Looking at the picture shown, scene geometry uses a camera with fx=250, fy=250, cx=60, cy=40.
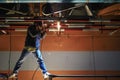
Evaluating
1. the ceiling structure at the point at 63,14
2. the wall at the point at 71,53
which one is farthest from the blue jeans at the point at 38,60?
the ceiling structure at the point at 63,14

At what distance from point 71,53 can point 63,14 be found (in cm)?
98

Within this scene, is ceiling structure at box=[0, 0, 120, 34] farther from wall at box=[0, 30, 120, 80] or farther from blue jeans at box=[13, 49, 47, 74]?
blue jeans at box=[13, 49, 47, 74]

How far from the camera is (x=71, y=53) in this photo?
552cm

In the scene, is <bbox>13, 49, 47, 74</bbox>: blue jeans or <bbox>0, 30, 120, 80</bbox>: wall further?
<bbox>0, 30, 120, 80</bbox>: wall

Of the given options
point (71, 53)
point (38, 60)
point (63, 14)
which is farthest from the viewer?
point (71, 53)

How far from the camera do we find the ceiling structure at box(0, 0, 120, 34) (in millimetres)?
4727

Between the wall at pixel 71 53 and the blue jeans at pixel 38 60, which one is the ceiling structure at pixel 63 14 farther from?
the blue jeans at pixel 38 60

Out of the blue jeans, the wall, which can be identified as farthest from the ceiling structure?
the blue jeans

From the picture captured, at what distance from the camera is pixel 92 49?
18.2 feet

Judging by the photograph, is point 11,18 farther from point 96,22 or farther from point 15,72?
point 96,22

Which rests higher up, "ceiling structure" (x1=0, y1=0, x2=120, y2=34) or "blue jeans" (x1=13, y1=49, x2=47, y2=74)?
"ceiling structure" (x1=0, y1=0, x2=120, y2=34)

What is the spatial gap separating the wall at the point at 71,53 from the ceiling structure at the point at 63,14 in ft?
1.24

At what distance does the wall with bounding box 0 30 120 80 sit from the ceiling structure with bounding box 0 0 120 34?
0.38m

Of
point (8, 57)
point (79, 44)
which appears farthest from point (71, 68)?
point (8, 57)
